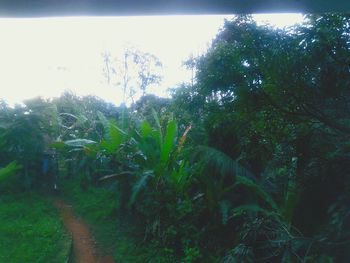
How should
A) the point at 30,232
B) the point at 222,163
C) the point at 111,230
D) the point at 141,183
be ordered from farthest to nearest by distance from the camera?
the point at 111,230
the point at 30,232
the point at 141,183
the point at 222,163

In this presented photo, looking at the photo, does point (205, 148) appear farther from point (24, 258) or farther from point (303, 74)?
point (24, 258)

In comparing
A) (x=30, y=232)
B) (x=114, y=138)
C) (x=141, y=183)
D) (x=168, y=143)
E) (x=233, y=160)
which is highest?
(x=114, y=138)

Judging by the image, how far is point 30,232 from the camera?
6430 mm

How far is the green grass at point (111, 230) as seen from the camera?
18.6ft

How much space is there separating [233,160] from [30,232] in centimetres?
413

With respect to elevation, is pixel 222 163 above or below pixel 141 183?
above

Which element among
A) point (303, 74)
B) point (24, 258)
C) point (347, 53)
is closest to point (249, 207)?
point (303, 74)

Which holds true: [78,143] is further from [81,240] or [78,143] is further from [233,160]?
[233,160]

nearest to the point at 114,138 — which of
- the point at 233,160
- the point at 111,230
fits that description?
the point at 111,230

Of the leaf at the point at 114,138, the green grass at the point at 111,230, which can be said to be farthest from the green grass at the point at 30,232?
the leaf at the point at 114,138

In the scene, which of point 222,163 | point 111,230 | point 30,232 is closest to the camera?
point 222,163

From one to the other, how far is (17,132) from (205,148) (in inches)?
236

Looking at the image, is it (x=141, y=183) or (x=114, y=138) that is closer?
(x=141, y=183)

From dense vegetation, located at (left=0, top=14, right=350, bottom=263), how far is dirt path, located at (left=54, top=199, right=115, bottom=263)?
260 millimetres
